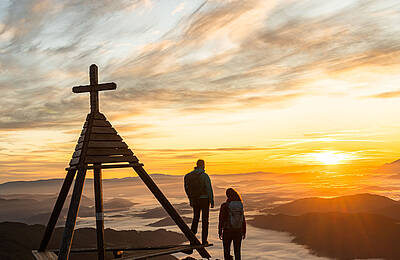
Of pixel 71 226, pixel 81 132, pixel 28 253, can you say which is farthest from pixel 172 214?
pixel 28 253

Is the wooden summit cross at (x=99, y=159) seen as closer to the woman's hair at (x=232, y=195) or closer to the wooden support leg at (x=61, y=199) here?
the wooden support leg at (x=61, y=199)

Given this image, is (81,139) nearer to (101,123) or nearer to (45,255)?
(101,123)

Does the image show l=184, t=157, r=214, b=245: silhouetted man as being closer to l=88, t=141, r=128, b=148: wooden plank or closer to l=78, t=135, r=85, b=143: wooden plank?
l=88, t=141, r=128, b=148: wooden plank

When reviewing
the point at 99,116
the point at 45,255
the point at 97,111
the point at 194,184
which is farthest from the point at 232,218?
the point at 45,255

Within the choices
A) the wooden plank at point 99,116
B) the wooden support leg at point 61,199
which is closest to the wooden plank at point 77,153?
the wooden support leg at point 61,199

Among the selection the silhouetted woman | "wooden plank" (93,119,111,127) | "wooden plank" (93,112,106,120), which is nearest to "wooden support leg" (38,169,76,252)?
"wooden plank" (93,119,111,127)

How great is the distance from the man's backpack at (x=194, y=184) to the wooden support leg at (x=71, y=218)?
123 inches

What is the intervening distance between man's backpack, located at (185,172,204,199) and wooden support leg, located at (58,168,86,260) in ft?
10.3

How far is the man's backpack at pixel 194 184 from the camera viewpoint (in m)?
12.4

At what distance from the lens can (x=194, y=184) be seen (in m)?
12.4

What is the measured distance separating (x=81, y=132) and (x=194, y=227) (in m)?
4.84

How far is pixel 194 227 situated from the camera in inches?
527

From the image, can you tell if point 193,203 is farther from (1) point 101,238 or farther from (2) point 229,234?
(1) point 101,238

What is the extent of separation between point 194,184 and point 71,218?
3.69 meters
